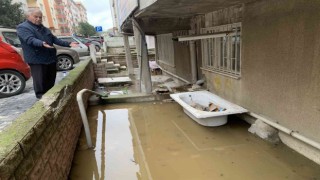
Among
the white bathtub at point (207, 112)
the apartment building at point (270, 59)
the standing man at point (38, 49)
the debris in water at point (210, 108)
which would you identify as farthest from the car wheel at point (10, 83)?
the debris in water at point (210, 108)

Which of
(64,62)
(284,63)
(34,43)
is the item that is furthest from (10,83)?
(284,63)

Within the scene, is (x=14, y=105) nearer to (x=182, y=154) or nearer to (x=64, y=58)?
(x=182, y=154)

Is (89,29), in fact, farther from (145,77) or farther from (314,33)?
(314,33)

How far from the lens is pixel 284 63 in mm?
3461

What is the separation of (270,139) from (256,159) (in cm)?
65

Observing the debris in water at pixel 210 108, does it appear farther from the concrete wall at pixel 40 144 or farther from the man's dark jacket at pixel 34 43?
the man's dark jacket at pixel 34 43

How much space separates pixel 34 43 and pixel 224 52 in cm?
400

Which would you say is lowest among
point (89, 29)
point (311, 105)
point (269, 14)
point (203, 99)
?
point (203, 99)

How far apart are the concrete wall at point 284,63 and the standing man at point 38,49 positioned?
359 centimetres

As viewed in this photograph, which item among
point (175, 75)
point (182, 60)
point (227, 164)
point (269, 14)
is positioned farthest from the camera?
point (175, 75)

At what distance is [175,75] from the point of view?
9305mm

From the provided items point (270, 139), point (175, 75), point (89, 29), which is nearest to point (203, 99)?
point (270, 139)

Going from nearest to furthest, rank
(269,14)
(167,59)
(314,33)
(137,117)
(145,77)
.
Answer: (314,33) < (269,14) < (137,117) < (145,77) < (167,59)

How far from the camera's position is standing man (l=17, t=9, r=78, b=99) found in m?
3.49
